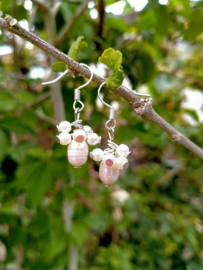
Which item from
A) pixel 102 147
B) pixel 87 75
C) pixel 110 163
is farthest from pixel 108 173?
pixel 102 147

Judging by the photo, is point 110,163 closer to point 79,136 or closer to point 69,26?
point 79,136

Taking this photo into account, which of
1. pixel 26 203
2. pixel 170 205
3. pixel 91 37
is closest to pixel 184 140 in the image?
pixel 91 37

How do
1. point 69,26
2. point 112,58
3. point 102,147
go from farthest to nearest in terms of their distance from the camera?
point 102,147 → point 69,26 → point 112,58

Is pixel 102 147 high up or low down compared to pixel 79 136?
down

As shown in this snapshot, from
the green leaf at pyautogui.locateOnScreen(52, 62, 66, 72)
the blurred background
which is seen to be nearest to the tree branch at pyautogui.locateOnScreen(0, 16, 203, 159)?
the green leaf at pyautogui.locateOnScreen(52, 62, 66, 72)

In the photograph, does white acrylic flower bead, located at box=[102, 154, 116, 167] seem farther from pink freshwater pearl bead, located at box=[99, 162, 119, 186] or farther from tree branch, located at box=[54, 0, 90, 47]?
tree branch, located at box=[54, 0, 90, 47]

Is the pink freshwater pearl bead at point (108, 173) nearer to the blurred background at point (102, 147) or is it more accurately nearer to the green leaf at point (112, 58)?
the green leaf at point (112, 58)
